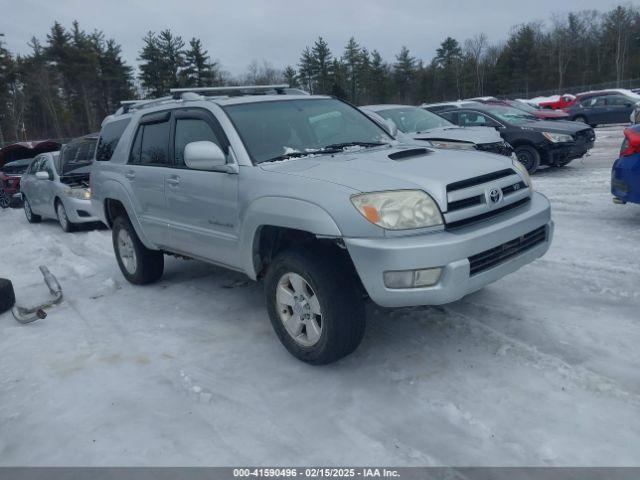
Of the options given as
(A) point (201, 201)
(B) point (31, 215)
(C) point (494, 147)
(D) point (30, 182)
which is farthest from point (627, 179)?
(B) point (31, 215)

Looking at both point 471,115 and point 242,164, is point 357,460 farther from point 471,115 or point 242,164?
point 471,115

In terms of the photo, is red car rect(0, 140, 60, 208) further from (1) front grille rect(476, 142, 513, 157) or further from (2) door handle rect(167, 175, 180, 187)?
(2) door handle rect(167, 175, 180, 187)

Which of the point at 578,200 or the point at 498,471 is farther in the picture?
the point at 578,200

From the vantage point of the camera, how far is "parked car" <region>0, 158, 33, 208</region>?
50.6 ft

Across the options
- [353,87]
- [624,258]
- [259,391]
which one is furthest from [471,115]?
[353,87]

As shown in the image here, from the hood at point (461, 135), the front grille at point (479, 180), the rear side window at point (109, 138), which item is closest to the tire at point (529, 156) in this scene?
the hood at point (461, 135)

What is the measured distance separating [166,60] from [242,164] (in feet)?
180

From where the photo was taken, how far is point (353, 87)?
66.2 meters

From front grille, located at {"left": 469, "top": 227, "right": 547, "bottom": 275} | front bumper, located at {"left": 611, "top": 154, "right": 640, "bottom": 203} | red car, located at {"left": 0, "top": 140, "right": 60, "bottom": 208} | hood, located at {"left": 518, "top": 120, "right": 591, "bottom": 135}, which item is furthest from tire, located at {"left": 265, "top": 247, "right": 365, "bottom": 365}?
red car, located at {"left": 0, "top": 140, "right": 60, "bottom": 208}

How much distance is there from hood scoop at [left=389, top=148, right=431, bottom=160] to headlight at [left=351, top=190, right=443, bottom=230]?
701 millimetres

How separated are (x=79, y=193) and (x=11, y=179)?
6.93m

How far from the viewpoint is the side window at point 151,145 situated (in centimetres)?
511

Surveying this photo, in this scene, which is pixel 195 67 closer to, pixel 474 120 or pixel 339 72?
pixel 339 72

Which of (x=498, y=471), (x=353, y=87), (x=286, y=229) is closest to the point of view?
(x=498, y=471)
